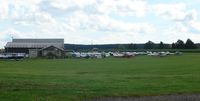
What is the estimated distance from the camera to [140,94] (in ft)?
79.2

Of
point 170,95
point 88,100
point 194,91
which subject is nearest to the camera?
point 88,100

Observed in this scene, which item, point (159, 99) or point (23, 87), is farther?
point (23, 87)

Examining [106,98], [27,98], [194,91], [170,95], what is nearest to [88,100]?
[106,98]

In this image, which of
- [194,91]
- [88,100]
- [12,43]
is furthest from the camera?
[12,43]

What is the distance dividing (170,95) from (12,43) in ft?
527

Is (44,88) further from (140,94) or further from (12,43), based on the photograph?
(12,43)

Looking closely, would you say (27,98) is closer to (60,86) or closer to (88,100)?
(88,100)

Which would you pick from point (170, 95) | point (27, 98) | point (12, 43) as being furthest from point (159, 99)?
point (12, 43)

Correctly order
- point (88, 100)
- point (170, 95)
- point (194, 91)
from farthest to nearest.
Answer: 1. point (194, 91)
2. point (170, 95)
3. point (88, 100)

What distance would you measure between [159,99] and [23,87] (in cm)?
812

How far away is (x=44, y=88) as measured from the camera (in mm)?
25969

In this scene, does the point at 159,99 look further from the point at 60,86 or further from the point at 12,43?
the point at 12,43

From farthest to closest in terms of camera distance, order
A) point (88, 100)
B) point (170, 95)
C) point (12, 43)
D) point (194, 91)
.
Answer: point (12, 43)
point (194, 91)
point (170, 95)
point (88, 100)

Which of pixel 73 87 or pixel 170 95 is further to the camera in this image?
pixel 73 87
